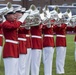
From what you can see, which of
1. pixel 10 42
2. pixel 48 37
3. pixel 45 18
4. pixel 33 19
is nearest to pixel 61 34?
pixel 48 37

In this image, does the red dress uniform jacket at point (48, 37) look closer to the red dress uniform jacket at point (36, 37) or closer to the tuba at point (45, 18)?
the tuba at point (45, 18)

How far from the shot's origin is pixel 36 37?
10414 millimetres

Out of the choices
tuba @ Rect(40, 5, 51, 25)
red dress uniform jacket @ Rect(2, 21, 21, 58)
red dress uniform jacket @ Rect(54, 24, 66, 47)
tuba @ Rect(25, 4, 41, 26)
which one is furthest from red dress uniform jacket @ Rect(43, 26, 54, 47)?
red dress uniform jacket @ Rect(2, 21, 21, 58)

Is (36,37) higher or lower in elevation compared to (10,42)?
lower

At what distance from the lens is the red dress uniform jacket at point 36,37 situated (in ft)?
33.8

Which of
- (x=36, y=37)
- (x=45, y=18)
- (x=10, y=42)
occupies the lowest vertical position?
(x=36, y=37)

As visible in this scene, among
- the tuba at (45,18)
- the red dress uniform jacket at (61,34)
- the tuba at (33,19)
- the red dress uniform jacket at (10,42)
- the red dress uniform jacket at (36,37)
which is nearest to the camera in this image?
the red dress uniform jacket at (10,42)

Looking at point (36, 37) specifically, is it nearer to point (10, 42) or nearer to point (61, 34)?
point (61, 34)

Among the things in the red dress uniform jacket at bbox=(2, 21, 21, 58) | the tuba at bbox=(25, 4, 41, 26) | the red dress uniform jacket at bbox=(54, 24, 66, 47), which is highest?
the tuba at bbox=(25, 4, 41, 26)

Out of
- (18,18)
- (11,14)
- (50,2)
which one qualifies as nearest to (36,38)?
(18,18)

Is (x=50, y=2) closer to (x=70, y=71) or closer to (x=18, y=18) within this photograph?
(x=70, y=71)

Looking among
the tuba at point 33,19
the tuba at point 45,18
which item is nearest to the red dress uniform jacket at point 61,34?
the tuba at point 45,18

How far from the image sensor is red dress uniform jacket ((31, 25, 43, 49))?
10.3 metres

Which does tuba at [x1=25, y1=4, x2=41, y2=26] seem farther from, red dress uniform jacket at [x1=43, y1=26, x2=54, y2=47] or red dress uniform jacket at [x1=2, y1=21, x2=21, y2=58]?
red dress uniform jacket at [x1=2, y1=21, x2=21, y2=58]
